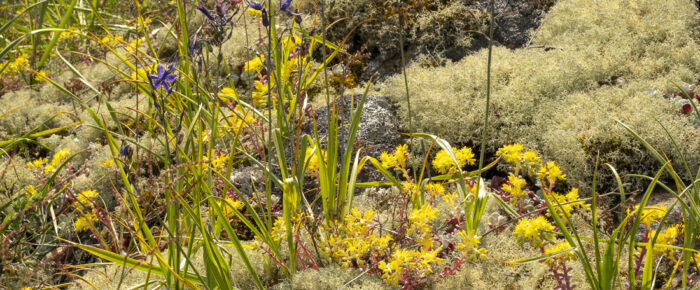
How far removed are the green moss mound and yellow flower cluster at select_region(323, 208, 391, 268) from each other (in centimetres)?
123

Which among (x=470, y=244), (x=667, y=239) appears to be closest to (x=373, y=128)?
(x=470, y=244)

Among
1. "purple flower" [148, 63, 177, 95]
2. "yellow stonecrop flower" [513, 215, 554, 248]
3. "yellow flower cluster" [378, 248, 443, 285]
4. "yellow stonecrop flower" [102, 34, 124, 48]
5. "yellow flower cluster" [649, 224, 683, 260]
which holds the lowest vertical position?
"yellow flower cluster" [378, 248, 443, 285]

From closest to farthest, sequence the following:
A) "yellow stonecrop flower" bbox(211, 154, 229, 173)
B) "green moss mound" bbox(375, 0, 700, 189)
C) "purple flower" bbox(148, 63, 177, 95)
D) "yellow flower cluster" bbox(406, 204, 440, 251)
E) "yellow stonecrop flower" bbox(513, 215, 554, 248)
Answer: "purple flower" bbox(148, 63, 177, 95)
"yellow stonecrop flower" bbox(513, 215, 554, 248)
"yellow flower cluster" bbox(406, 204, 440, 251)
"yellow stonecrop flower" bbox(211, 154, 229, 173)
"green moss mound" bbox(375, 0, 700, 189)

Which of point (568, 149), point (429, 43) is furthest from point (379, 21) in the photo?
point (568, 149)

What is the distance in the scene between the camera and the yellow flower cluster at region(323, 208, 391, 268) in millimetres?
1966

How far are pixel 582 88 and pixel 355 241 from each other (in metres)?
1.91

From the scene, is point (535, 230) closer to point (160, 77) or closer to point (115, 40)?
point (160, 77)

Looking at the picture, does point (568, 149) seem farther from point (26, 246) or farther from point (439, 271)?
point (26, 246)

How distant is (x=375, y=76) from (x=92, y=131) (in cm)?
195

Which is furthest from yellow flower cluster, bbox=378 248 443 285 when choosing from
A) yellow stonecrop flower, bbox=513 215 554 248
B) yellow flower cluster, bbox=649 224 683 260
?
yellow flower cluster, bbox=649 224 683 260

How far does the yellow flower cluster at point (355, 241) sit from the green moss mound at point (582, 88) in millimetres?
1229

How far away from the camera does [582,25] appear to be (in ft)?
11.9

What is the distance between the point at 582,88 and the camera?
3.21 m

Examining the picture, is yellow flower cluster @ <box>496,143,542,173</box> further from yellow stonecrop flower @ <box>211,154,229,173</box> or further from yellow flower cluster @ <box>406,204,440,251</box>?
yellow stonecrop flower @ <box>211,154,229,173</box>
